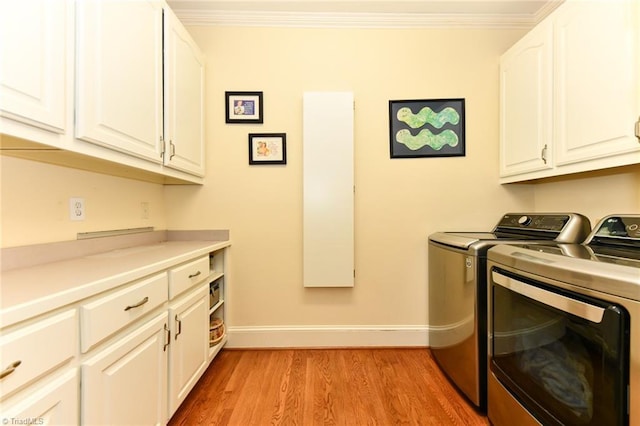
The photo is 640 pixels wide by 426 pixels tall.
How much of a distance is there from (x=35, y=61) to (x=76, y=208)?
0.75m

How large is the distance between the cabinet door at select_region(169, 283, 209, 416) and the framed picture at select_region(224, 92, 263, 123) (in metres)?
1.29

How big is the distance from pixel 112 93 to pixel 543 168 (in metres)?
2.40

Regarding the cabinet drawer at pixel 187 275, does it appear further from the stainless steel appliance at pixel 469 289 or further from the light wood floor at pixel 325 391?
the stainless steel appliance at pixel 469 289

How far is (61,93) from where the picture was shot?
0.98 metres

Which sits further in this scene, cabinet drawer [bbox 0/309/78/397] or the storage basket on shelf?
the storage basket on shelf

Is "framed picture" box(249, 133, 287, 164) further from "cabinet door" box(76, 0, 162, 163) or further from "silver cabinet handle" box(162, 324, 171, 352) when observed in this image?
"silver cabinet handle" box(162, 324, 171, 352)

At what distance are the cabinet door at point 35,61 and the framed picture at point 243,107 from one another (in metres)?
1.19

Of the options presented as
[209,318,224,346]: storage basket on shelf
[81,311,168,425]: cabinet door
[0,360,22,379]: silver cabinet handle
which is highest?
[0,360,22,379]: silver cabinet handle

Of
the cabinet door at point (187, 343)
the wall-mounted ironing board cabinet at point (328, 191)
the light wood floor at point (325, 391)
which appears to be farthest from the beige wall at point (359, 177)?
the cabinet door at point (187, 343)

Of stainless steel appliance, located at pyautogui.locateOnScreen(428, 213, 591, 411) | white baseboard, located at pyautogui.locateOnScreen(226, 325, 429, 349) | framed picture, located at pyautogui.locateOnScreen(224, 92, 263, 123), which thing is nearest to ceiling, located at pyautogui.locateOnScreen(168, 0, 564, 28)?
framed picture, located at pyautogui.locateOnScreen(224, 92, 263, 123)

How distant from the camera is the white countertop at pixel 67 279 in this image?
0.70 meters

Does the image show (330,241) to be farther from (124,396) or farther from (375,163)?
(124,396)

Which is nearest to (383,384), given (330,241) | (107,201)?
(330,241)

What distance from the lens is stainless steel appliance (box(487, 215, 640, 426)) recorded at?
805mm
